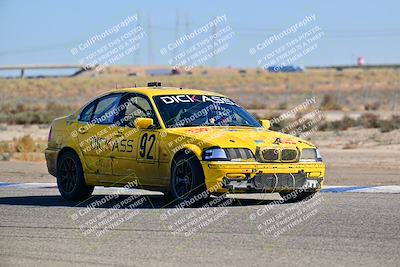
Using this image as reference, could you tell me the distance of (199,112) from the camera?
1310 cm

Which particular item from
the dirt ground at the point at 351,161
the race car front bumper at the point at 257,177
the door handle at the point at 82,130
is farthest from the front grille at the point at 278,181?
the dirt ground at the point at 351,161

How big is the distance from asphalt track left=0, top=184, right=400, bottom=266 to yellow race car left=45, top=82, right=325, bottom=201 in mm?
296

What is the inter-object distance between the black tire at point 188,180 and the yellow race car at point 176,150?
0.04 ft

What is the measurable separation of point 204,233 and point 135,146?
9.56 feet

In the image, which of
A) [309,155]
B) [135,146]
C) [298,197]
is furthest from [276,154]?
[135,146]

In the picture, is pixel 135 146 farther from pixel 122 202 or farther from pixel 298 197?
pixel 298 197

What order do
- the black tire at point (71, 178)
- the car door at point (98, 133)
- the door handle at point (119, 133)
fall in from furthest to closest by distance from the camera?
the black tire at point (71, 178), the car door at point (98, 133), the door handle at point (119, 133)

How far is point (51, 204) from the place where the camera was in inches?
516

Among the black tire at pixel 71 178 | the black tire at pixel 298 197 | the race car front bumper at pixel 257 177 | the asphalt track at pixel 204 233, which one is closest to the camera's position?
the asphalt track at pixel 204 233

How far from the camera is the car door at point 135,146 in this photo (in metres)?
12.6

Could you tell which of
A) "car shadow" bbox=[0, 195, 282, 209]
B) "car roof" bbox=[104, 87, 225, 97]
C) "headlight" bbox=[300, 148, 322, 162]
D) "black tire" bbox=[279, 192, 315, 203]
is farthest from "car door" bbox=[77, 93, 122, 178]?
"headlight" bbox=[300, 148, 322, 162]

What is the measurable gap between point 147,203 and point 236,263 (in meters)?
4.68

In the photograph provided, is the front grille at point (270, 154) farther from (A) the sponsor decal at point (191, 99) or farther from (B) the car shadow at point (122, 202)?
(A) the sponsor decal at point (191, 99)

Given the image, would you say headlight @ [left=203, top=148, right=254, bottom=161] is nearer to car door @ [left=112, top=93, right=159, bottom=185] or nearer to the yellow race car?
the yellow race car
